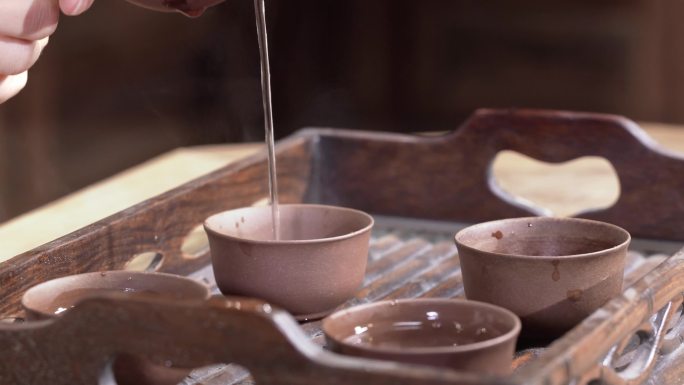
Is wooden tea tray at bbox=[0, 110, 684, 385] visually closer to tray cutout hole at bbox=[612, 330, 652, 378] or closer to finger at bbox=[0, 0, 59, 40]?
tray cutout hole at bbox=[612, 330, 652, 378]

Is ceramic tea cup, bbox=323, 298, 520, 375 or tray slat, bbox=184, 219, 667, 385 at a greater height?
ceramic tea cup, bbox=323, 298, 520, 375

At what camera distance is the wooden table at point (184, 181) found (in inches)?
63.3

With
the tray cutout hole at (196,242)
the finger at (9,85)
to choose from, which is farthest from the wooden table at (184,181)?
the finger at (9,85)

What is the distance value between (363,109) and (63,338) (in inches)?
76.6

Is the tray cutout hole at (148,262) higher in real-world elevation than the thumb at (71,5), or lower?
lower

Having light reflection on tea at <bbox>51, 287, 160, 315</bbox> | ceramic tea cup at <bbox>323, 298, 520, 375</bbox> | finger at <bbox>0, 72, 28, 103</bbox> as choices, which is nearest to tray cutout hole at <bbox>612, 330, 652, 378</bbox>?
ceramic tea cup at <bbox>323, 298, 520, 375</bbox>

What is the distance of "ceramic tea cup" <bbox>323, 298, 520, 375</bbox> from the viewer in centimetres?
87

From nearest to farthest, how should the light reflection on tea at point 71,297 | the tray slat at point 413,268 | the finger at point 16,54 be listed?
the light reflection on tea at point 71,297 < the finger at point 16,54 < the tray slat at point 413,268

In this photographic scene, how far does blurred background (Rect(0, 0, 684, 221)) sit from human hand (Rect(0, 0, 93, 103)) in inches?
50.1

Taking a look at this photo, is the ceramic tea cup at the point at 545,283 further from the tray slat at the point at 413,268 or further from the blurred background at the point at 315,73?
the blurred background at the point at 315,73

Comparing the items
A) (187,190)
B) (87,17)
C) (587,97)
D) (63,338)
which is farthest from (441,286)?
(587,97)

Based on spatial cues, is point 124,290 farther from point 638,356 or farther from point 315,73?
point 315,73

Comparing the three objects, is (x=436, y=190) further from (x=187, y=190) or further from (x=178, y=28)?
(x=178, y=28)

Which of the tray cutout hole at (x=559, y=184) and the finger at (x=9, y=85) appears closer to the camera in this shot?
the finger at (x=9, y=85)
